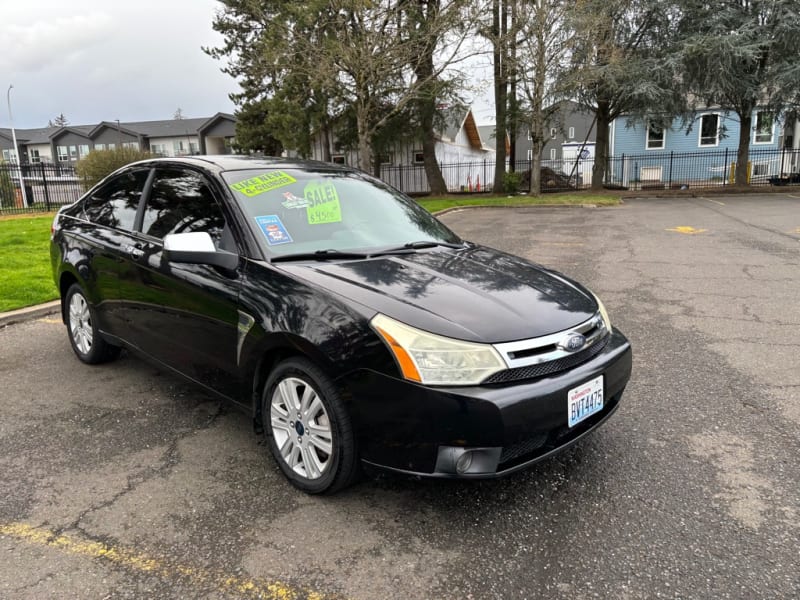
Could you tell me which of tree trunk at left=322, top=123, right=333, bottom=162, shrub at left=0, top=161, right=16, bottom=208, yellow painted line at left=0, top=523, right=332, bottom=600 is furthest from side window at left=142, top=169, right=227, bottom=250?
tree trunk at left=322, top=123, right=333, bottom=162

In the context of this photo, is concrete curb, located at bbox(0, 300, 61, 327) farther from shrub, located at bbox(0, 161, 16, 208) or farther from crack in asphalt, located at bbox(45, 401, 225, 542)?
shrub, located at bbox(0, 161, 16, 208)

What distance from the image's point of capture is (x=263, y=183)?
351 cm

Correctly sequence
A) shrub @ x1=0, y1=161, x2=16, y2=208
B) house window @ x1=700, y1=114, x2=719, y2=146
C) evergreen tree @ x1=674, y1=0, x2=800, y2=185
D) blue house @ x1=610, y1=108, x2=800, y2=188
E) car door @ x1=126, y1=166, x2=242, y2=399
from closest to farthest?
car door @ x1=126, y1=166, x2=242, y2=399 → shrub @ x1=0, y1=161, x2=16, y2=208 → evergreen tree @ x1=674, y1=0, x2=800, y2=185 → blue house @ x1=610, y1=108, x2=800, y2=188 → house window @ x1=700, y1=114, x2=719, y2=146

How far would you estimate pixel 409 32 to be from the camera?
18.6 m

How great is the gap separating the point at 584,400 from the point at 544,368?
11.4 inches

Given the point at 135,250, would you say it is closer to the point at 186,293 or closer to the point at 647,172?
the point at 186,293

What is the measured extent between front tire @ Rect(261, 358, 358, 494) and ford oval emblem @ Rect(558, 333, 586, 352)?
1027mm

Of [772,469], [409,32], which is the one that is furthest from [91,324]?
[409,32]

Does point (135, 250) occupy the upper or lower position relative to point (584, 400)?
upper

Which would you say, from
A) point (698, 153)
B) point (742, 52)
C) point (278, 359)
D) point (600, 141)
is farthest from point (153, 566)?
point (698, 153)

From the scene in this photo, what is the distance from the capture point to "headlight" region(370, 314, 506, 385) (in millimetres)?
2373

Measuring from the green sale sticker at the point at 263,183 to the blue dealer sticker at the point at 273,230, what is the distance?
0.67 feet

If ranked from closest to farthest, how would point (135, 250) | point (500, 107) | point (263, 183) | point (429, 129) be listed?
1. point (263, 183)
2. point (135, 250)
3. point (500, 107)
4. point (429, 129)

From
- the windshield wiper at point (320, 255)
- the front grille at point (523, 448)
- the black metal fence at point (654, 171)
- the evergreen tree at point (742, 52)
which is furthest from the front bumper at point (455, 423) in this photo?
the black metal fence at point (654, 171)
